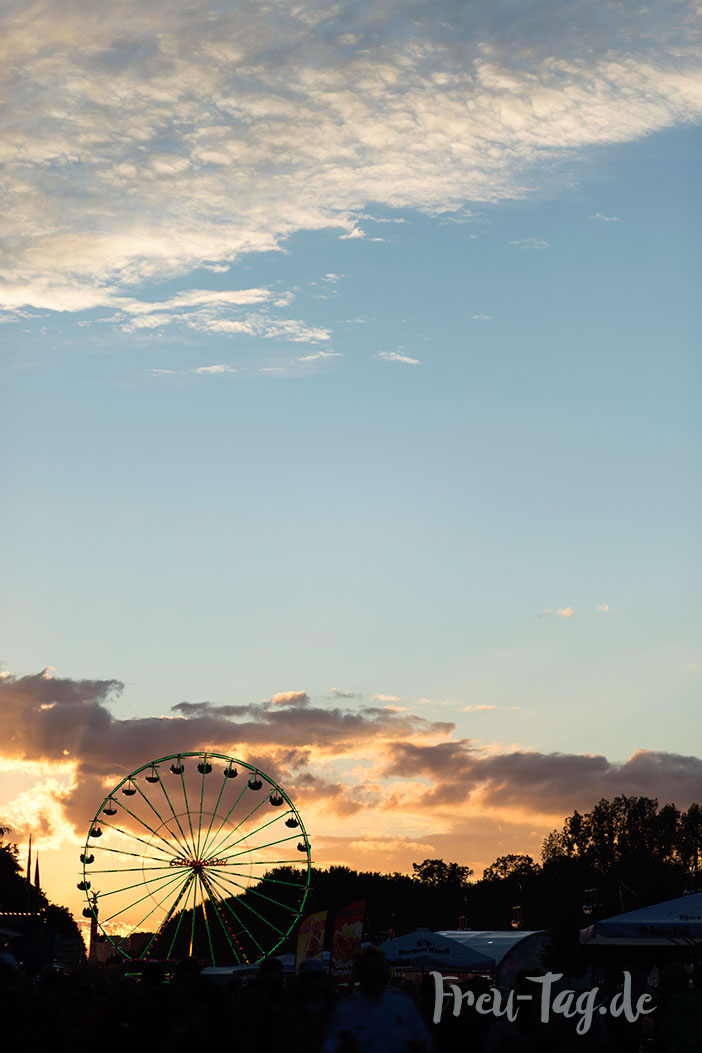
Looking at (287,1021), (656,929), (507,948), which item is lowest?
(507,948)

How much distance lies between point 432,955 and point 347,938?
9.90 metres

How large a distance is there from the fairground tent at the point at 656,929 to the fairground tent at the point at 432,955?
14.1 meters

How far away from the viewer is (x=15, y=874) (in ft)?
355

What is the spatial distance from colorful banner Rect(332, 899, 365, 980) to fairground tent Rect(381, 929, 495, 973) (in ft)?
26.2

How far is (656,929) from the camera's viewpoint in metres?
17.5

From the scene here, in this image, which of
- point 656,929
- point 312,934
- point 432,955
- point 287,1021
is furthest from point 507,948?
point 287,1021

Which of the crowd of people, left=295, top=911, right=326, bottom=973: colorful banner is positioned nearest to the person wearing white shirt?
the crowd of people

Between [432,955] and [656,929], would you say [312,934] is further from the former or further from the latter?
[432,955]

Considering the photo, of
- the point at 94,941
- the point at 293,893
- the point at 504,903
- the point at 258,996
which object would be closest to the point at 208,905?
the point at 94,941

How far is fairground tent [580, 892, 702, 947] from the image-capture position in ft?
56.9

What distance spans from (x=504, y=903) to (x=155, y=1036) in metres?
151

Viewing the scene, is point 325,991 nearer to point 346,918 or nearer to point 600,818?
point 346,918

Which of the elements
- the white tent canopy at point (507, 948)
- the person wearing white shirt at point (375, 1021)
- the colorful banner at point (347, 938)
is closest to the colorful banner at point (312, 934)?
the colorful banner at point (347, 938)

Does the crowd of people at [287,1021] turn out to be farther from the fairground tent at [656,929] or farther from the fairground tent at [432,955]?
the fairground tent at [432,955]
